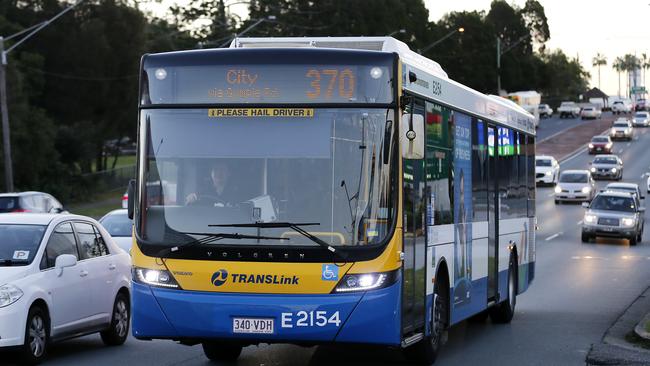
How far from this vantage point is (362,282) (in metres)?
11.3

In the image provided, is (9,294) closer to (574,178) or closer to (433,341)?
(433,341)

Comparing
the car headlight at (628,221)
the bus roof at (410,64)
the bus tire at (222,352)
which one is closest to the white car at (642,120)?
the car headlight at (628,221)

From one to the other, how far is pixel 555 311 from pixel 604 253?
54.3 ft

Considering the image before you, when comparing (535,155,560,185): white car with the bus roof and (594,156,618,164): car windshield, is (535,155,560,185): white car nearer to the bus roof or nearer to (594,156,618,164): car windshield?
(594,156,618,164): car windshield

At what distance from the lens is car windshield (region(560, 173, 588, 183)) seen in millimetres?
58844

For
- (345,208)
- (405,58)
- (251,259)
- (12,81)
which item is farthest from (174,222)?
(12,81)

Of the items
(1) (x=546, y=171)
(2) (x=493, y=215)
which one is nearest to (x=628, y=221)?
(2) (x=493, y=215)

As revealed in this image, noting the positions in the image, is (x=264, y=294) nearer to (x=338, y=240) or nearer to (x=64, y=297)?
(x=338, y=240)

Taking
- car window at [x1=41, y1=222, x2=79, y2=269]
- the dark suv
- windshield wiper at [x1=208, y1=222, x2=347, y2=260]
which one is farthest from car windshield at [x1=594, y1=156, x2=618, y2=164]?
windshield wiper at [x1=208, y1=222, x2=347, y2=260]

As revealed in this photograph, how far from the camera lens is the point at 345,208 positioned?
11312mm

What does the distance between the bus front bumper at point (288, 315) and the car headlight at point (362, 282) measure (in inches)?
1.8

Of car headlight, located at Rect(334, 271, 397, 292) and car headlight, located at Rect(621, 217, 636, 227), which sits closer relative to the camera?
car headlight, located at Rect(334, 271, 397, 292)

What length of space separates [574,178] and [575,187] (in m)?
0.57

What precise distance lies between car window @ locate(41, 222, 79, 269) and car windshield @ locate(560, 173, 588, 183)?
46.4 metres
